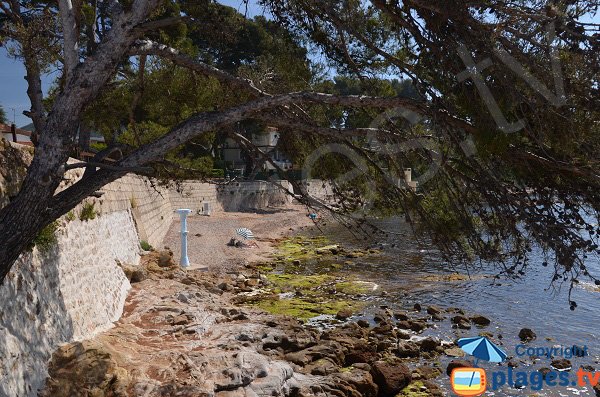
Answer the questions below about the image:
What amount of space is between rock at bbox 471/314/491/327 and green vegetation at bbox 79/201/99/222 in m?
9.42

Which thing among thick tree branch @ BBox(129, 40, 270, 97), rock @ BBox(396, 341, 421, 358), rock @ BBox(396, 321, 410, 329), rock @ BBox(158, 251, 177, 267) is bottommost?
rock @ BBox(396, 341, 421, 358)

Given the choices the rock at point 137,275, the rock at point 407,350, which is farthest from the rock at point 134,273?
the rock at point 407,350

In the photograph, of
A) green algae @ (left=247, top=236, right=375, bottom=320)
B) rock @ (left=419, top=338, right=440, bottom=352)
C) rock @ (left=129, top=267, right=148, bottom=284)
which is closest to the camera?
rock @ (left=419, top=338, right=440, bottom=352)

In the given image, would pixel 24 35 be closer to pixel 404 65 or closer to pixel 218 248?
pixel 404 65

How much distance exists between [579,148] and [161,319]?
762 cm

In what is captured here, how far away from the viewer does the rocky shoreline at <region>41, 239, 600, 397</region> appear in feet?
21.0

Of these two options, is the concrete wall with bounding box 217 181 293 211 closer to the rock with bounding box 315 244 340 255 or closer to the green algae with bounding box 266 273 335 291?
the rock with bounding box 315 244 340 255

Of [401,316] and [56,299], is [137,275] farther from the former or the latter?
[401,316]

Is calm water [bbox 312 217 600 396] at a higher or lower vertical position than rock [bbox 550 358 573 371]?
higher

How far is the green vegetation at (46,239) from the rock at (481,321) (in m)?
10.1

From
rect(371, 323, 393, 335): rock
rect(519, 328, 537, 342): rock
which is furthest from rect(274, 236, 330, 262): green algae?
rect(519, 328, 537, 342): rock

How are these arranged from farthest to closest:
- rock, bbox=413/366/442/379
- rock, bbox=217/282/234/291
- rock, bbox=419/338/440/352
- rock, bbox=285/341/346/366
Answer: rock, bbox=217/282/234/291 < rock, bbox=419/338/440/352 < rock, bbox=413/366/442/379 < rock, bbox=285/341/346/366

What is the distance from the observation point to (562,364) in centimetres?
1001

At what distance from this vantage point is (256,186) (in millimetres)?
39312
